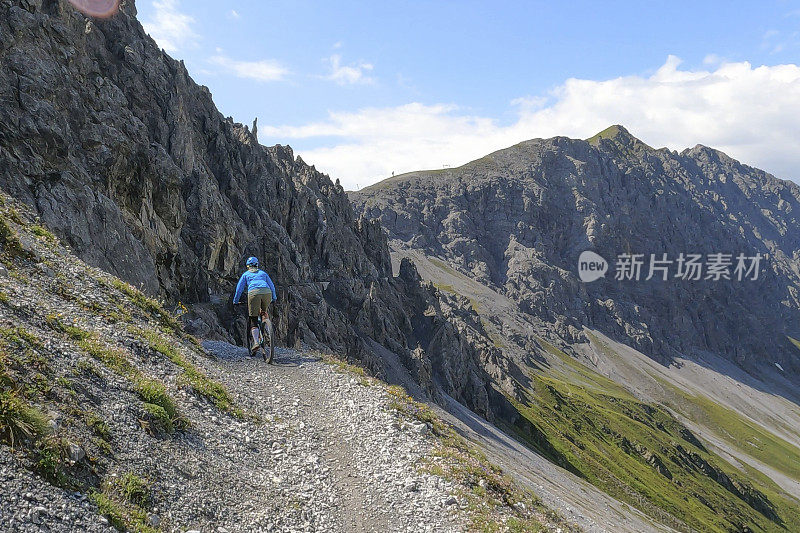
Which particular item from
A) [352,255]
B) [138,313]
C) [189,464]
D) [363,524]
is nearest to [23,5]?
[138,313]

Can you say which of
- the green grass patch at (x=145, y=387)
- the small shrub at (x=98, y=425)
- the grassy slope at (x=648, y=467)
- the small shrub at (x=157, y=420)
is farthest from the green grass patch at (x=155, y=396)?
the grassy slope at (x=648, y=467)

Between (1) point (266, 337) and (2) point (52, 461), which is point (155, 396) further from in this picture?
(1) point (266, 337)

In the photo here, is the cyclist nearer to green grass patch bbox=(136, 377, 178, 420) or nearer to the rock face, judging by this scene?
the rock face

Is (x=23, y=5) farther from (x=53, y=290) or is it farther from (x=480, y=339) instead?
(x=480, y=339)

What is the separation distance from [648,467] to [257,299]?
175125 millimetres

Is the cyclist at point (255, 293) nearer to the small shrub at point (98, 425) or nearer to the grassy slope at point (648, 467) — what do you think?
the small shrub at point (98, 425)

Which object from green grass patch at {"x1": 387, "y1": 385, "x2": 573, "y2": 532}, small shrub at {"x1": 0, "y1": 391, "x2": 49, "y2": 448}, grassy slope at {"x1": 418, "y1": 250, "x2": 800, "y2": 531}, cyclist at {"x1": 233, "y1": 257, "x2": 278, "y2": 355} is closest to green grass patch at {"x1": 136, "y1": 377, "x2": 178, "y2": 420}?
small shrub at {"x1": 0, "y1": 391, "x2": 49, "y2": 448}

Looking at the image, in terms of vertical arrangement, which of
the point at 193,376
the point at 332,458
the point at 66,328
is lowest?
the point at 332,458

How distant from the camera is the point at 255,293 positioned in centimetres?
2259

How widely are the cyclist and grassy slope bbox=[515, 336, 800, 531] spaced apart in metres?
117

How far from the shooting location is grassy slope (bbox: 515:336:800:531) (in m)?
129

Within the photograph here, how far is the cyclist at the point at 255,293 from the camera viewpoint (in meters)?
22.6

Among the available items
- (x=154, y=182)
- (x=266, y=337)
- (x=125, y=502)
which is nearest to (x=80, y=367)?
(x=125, y=502)

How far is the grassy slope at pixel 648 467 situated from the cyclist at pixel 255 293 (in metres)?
117
